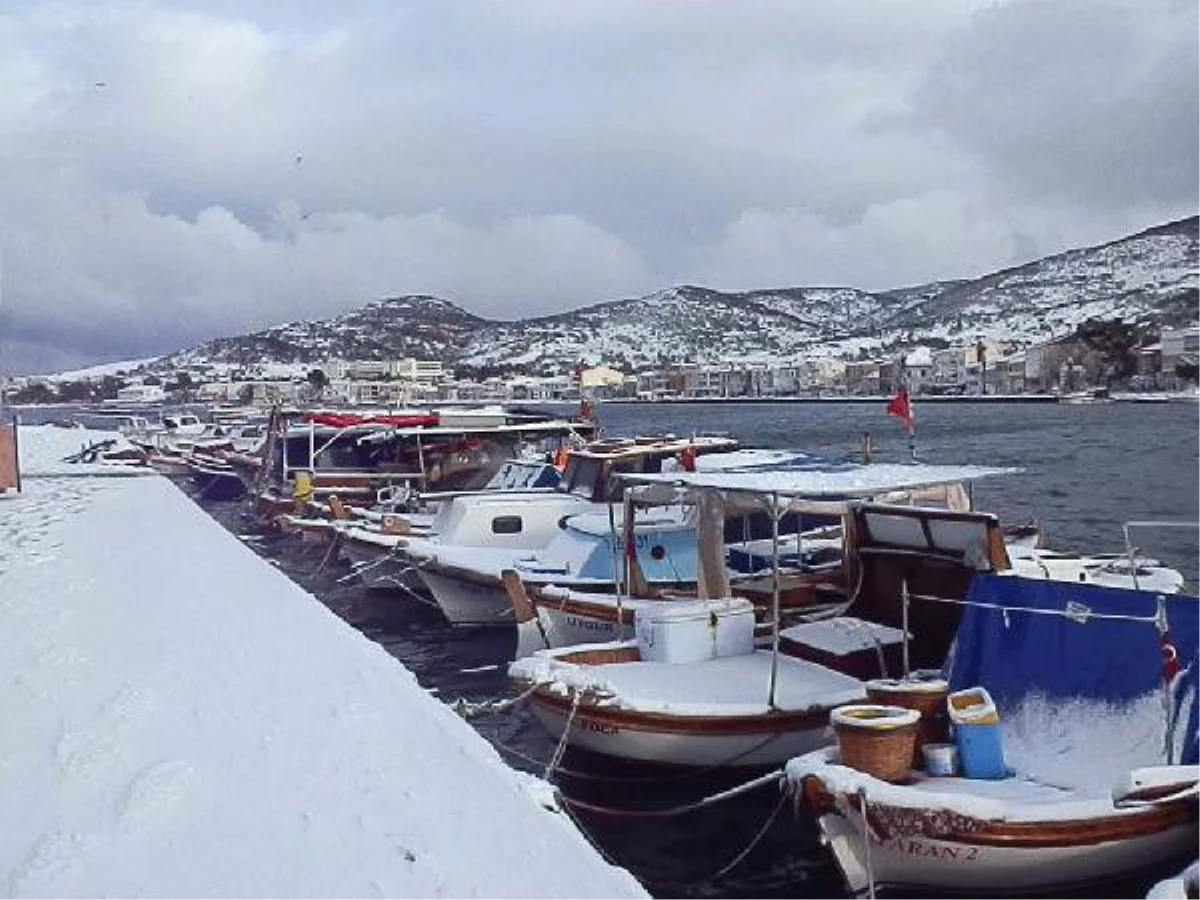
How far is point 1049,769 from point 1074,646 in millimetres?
991

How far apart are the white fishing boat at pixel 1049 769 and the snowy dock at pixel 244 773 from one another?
2367 mm

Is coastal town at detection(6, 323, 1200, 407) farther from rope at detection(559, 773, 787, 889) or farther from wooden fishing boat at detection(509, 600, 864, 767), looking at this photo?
rope at detection(559, 773, 787, 889)

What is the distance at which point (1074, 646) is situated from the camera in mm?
9062

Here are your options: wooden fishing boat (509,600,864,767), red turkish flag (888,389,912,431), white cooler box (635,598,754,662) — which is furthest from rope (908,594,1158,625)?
red turkish flag (888,389,912,431)

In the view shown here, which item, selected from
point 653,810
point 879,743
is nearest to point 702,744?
point 653,810

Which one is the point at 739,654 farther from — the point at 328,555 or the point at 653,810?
the point at 328,555

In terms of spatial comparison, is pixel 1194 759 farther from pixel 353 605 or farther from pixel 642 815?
pixel 353 605

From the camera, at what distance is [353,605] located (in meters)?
21.9

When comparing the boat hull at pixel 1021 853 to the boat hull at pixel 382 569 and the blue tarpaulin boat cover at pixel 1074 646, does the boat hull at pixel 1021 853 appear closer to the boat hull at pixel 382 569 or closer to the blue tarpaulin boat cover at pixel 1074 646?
the blue tarpaulin boat cover at pixel 1074 646

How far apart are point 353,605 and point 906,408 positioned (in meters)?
11.2

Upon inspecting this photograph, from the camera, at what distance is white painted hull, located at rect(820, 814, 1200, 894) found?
293 inches

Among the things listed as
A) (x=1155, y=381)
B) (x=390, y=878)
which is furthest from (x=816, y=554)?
(x=1155, y=381)

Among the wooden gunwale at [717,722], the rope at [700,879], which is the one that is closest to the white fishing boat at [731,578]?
the wooden gunwale at [717,722]

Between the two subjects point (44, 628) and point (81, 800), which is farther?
point (44, 628)
